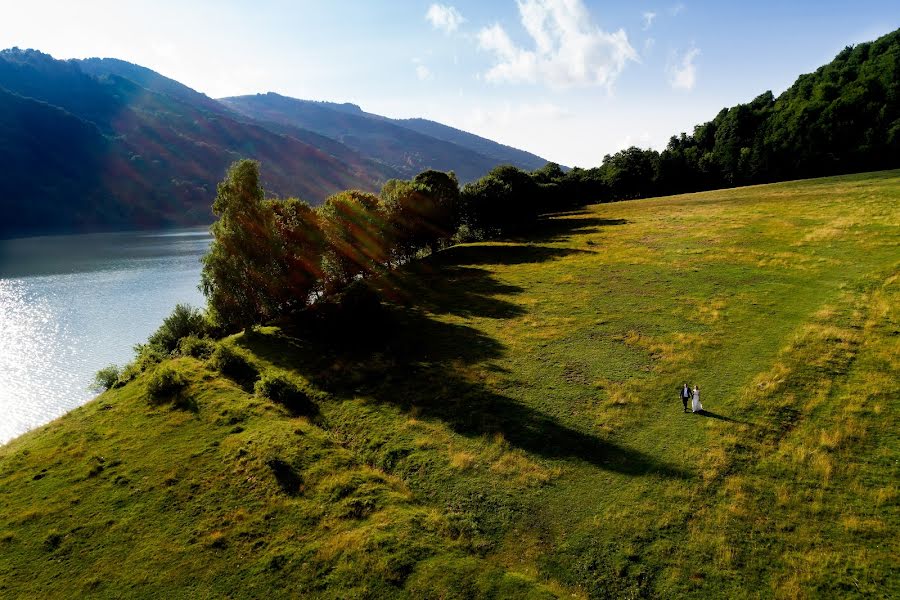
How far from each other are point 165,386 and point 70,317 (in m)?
69.4

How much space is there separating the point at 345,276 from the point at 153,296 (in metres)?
52.9

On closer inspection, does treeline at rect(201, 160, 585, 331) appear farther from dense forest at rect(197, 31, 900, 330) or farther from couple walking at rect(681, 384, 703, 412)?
couple walking at rect(681, 384, 703, 412)

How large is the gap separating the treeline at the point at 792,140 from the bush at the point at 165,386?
13417 centimetres

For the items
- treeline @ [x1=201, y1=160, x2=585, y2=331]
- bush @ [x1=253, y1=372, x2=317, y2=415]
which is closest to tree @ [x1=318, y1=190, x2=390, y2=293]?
treeline @ [x1=201, y1=160, x2=585, y2=331]

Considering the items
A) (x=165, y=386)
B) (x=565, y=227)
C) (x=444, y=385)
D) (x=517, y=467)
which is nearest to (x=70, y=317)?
(x=165, y=386)

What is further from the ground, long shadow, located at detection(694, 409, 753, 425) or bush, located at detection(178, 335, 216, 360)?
bush, located at detection(178, 335, 216, 360)

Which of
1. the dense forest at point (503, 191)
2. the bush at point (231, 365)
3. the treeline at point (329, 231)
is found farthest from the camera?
the dense forest at point (503, 191)

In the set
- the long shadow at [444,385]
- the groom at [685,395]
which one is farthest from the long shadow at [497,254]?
the groom at [685,395]

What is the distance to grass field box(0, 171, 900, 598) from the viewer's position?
20.8 meters

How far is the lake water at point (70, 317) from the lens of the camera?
57656 millimetres

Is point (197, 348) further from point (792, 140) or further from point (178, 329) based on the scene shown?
point (792, 140)

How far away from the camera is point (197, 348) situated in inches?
1892

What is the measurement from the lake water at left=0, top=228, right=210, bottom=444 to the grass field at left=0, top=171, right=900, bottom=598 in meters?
26.1

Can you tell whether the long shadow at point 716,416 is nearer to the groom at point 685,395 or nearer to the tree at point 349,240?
the groom at point 685,395
